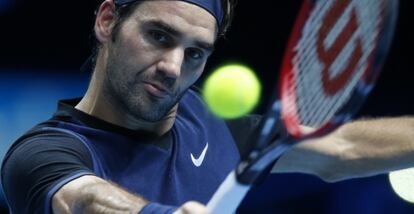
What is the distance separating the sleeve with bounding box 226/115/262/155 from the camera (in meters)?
2.32

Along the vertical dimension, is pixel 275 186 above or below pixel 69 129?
below

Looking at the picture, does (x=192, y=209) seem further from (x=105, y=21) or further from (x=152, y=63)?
(x=105, y=21)

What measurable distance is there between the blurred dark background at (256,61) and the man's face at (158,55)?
1.35 m

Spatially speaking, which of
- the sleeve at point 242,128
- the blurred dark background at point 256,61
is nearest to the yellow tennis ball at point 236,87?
the blurred dark background at point 256,61

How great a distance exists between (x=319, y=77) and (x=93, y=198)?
0.55 metres

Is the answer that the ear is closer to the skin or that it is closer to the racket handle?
the skin

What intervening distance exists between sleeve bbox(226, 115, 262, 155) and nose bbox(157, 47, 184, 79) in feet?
1.32

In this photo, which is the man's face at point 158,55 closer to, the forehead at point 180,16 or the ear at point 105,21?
the forehead at point 180,16

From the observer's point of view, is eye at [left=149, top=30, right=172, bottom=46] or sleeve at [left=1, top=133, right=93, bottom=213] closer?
sleeve at [left=1, top=133, right=93, bottom=213]

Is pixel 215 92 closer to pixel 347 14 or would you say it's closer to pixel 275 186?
pixel 275 186

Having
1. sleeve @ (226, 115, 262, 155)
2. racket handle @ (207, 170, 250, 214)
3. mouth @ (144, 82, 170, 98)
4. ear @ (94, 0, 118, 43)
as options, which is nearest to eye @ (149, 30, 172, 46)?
mouth @ (144, 82, 170, 98)

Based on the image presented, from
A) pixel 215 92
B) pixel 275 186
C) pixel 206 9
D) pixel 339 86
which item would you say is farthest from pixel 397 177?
pixel 339 86

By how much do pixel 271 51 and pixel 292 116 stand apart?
8.59 ft

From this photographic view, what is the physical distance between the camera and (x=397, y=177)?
3938mm
